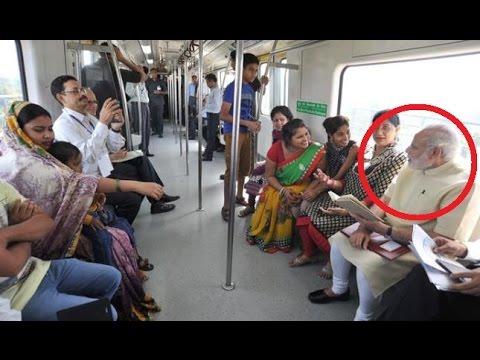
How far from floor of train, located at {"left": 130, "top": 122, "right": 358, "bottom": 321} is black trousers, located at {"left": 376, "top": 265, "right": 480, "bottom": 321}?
20.4 inches

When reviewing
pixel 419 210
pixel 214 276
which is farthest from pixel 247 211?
pixel 419 210

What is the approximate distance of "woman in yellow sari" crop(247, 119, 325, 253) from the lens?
236cm

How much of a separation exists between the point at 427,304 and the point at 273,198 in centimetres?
135

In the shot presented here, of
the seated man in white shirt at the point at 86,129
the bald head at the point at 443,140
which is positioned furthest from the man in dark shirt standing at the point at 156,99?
the bald head at the point at 443,140

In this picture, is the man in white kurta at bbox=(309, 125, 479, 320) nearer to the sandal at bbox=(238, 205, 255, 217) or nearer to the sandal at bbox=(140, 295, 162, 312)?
the sandal at bbox=(140, 295, 162, 312)

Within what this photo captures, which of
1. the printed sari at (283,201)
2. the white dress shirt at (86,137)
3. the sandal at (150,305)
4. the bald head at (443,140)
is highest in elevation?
the bald head at (443,140)

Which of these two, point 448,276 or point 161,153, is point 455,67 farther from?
point 161,153

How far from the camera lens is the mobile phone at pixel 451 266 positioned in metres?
1.21

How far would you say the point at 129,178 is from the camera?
2629 millimetres

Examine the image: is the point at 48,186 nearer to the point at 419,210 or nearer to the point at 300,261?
the point at 300,261

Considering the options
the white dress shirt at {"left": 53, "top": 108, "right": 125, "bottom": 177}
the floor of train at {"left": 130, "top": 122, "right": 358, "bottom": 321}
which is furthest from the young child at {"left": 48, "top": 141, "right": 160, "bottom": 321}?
the white dress shirt at {"left": 53, "top": 108, "right": 125, "bottom": 177}

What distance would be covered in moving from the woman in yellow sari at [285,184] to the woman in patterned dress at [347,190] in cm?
18

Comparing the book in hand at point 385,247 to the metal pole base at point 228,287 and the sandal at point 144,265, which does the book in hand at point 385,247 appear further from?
the sandal at point 144,265

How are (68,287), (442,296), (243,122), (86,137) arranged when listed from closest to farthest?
(442,296)
(68,287)
(86,137)
(243,122)
